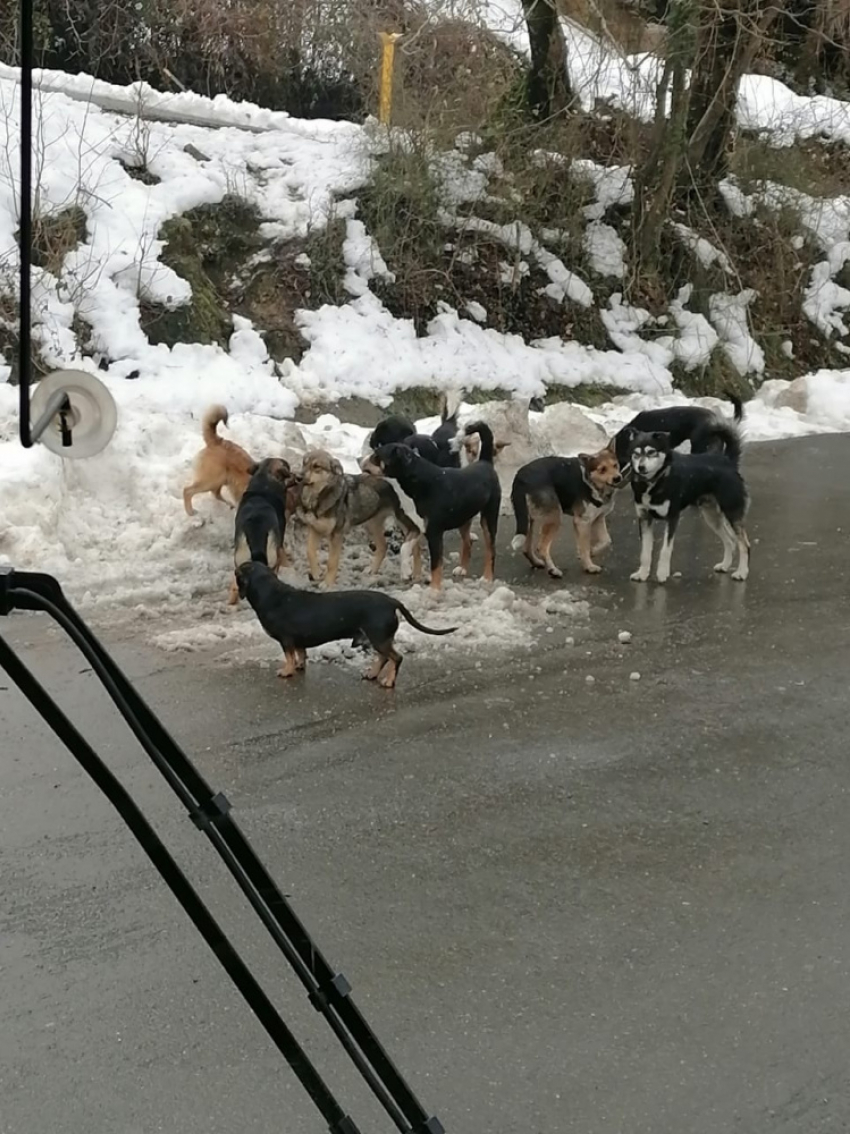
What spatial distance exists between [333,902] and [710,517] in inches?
204

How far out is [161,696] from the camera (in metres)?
6.00

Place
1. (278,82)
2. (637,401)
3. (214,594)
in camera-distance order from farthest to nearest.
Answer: (278,82) → (637,401) → (214,594)

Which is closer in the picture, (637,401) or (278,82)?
(637,401)

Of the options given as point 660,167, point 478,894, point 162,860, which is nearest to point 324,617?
point 478,894

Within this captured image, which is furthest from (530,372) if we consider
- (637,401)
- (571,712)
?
(571,712)

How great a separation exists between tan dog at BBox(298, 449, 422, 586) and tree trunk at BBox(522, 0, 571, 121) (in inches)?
405

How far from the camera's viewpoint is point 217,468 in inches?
326

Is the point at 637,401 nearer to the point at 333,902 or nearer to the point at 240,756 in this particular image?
the point at 240,756

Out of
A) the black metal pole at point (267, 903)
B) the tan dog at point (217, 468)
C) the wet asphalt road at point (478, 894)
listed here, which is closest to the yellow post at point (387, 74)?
the tan dog at point (217, 468)

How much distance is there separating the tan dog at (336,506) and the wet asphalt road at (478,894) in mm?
1529

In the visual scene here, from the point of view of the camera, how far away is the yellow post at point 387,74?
607 inches

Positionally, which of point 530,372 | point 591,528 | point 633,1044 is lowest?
point 633,1044

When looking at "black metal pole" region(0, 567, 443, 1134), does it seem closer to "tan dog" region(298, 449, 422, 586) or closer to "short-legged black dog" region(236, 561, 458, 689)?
"short-legged black dog" region(236, 561, 458, 689)

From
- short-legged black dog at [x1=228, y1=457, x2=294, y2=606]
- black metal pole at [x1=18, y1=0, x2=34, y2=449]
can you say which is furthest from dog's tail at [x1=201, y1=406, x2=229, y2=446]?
black metal pole at [x1=18, y1=0, x2=34, y2=449]
